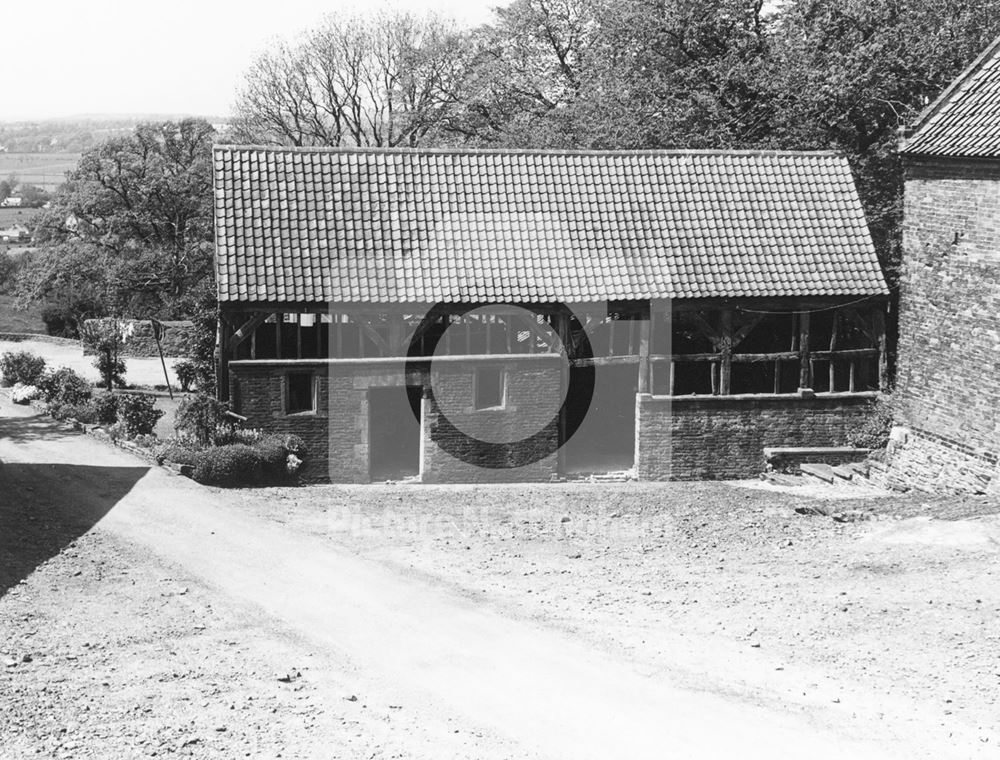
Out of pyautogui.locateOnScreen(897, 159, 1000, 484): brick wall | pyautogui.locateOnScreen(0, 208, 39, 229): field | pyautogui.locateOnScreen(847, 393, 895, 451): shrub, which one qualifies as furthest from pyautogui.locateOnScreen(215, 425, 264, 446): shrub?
pyautogui.locateOnScreen(0, 208, 39, 229): field

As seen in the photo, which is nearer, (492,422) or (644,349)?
(492,422)

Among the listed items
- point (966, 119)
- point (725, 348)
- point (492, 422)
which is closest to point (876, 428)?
point (725, 348)

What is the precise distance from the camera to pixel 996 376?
70.8 feet

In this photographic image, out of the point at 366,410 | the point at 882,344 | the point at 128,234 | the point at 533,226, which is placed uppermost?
the point at 533,226

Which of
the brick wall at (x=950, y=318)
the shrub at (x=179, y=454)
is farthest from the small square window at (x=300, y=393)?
the brick wall at (x=950, y=318)

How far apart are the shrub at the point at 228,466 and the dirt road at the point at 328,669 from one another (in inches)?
111

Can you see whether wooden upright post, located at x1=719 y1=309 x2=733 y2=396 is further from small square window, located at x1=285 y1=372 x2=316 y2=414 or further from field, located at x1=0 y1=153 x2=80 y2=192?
field, located at x1=0 y1=153 x2=80 y2=192

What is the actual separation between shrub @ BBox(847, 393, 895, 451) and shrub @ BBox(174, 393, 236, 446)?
474 inches

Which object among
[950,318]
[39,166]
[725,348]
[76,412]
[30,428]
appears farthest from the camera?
[39,166]

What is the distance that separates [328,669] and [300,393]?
34.9 feet

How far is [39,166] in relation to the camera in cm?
18362

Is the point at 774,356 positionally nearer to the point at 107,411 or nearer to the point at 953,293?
the point at 953,293

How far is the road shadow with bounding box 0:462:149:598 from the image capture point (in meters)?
17.5

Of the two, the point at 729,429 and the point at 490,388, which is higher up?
the point at 490,388
